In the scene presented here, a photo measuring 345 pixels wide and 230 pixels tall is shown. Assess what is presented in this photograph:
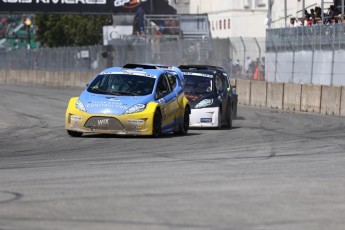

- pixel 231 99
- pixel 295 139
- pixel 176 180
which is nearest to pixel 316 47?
pixel 231 99

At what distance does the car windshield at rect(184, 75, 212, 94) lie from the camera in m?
24.5

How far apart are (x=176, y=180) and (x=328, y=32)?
25762mm

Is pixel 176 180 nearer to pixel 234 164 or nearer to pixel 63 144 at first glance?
pixel 234 164

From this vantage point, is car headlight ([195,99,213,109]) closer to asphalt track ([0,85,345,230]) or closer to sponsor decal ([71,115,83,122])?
asphalt track ([0,85,345,230])

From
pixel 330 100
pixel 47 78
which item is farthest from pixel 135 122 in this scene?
pixel 47 78

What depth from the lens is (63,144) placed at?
18.6m

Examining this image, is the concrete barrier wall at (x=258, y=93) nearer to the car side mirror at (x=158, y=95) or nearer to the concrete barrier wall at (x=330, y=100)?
the concrete barrier wall at (x=330, y=100)

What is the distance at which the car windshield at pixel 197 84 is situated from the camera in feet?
80.5

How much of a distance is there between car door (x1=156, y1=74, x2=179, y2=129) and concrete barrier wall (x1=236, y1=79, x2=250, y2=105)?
1885cm

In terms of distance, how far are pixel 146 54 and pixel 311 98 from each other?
21208mm

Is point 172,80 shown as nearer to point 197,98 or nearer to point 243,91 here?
point 197,98

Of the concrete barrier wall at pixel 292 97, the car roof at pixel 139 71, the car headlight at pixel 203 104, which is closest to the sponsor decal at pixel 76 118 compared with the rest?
the car roof at pixel 139 71

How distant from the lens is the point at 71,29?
99.2 m

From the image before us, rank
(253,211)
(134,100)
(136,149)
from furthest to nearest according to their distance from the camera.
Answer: (134,100), (136,149), (253,211)
